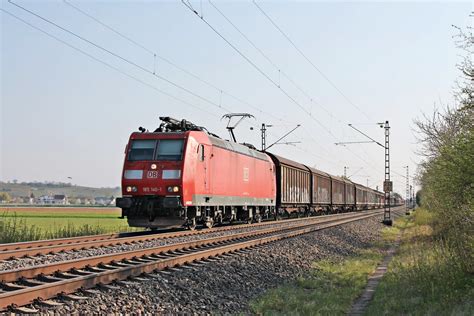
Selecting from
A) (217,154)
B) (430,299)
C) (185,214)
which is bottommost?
(430,299)

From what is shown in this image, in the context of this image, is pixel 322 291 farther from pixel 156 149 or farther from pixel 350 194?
pixel 350 194

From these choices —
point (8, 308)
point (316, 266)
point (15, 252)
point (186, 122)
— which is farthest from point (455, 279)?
point (186, 122)

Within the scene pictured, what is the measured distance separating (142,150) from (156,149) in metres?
0.51

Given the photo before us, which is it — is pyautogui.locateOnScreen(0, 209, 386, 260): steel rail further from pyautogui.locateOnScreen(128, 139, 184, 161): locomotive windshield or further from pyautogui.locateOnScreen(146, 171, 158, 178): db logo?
pyautogui.locateOnScreen(128, 139, 184, 161): locomotive windshield

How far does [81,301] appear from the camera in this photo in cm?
785

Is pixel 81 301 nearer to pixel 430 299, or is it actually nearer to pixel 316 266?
pixel 430 299

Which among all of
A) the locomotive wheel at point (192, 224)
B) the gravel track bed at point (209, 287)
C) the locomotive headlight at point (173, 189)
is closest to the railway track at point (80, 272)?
the gravel track bed at point (209, 287)

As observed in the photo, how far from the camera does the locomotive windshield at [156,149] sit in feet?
65.1

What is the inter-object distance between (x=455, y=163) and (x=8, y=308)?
25.0 ft

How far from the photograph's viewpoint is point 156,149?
20.1 m

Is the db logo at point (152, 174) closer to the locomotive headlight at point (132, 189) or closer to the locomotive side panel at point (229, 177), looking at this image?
the locomotive headlight at point (132, 189)

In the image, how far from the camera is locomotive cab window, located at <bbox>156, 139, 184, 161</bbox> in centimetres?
1977

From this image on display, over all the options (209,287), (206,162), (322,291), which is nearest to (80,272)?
(209,287)

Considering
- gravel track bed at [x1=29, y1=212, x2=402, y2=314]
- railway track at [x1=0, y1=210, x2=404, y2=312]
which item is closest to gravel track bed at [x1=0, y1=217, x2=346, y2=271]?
railway track at [x1=0, y1=210, x2=404, y2=312]
